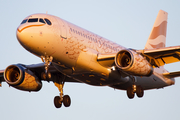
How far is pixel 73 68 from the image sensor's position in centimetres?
2981

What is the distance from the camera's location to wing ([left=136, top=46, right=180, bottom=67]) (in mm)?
29281

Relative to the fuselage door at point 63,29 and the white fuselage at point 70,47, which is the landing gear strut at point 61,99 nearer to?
the white fuselage at point 70,47

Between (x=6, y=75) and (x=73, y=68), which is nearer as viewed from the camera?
(x=73, y=68)

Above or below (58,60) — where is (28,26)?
above

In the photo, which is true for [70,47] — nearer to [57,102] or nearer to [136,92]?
[136,92]

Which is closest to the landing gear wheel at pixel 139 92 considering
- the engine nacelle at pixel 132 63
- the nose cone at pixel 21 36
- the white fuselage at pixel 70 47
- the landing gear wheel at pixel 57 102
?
the white fuselage at pixel 70 47

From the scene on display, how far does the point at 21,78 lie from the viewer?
3494 centimetres

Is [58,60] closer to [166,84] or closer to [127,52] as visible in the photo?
[127,52]

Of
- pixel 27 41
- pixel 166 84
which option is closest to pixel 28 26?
pixel 27 41

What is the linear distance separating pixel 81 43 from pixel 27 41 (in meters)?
4.92

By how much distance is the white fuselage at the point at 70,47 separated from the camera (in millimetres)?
26953

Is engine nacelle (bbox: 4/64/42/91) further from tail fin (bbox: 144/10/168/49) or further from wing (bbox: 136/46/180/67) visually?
tail fin (bbox: 144/10/168/49)

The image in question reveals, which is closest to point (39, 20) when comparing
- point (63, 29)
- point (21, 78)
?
point (63, 29)

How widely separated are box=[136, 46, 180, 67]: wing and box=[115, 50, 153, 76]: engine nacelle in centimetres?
75
